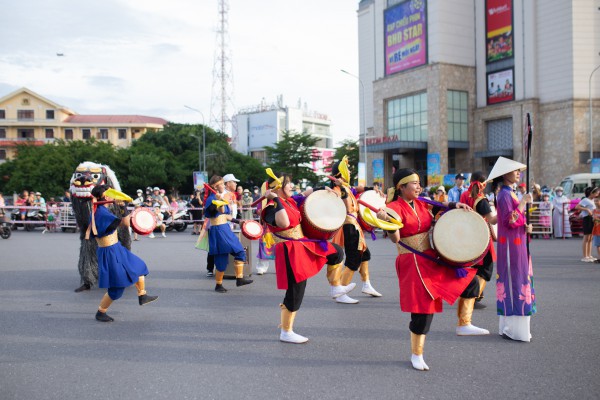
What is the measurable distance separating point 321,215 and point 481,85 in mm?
39405

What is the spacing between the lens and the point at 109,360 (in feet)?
16.7

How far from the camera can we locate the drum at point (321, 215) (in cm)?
564

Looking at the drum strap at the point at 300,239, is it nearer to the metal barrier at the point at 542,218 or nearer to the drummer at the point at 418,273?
the drummer at the point at 418,273

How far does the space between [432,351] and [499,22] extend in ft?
131

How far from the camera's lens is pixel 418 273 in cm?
471

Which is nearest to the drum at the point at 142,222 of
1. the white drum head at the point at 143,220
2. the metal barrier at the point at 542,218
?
the white drum head at the point at 143,220

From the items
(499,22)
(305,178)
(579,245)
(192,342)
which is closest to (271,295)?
(192,342)

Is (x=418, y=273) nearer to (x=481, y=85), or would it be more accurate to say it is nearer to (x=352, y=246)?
(x=352, y=246)

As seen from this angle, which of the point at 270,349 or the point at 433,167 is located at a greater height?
the point at 433,167

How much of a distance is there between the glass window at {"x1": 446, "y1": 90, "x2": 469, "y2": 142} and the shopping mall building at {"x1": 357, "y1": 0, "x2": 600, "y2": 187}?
7 centimetres

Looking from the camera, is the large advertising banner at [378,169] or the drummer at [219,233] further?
the large advertising banner at [378,169]

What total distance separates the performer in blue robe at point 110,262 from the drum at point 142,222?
117mm

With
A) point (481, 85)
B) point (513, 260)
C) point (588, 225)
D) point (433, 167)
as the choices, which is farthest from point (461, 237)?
point (481, 85)

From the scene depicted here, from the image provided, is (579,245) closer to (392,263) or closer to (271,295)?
(392,263)
